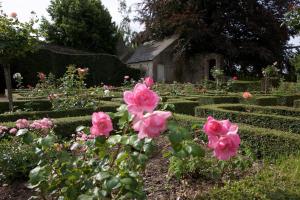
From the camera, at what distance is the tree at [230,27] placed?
2577 cm

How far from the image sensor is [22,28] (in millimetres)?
8305

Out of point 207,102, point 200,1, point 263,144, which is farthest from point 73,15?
point 263,144

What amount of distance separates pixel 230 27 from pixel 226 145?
25730 mm

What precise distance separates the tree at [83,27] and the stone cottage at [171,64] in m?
6.56

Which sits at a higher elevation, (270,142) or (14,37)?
(14,37)

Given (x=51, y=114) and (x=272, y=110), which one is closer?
(x=51, y=114)

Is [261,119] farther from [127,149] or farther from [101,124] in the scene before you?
[101,124]

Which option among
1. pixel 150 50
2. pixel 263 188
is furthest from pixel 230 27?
pixel 263 188

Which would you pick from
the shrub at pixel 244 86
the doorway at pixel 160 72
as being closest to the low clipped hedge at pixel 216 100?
the shrub at pixel 244 86

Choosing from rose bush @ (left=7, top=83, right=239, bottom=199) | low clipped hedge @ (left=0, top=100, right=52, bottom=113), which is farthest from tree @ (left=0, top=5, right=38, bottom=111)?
rose bush @ (left=7, top=83, right=239, bottom=199)

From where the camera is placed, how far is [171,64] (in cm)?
2858

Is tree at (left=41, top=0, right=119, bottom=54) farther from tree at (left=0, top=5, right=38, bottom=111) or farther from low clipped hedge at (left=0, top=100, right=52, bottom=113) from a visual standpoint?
tree at (left=0, top=5, right=38, bottom=111)

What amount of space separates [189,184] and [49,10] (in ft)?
115

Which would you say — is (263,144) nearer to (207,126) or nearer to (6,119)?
(207,126)
